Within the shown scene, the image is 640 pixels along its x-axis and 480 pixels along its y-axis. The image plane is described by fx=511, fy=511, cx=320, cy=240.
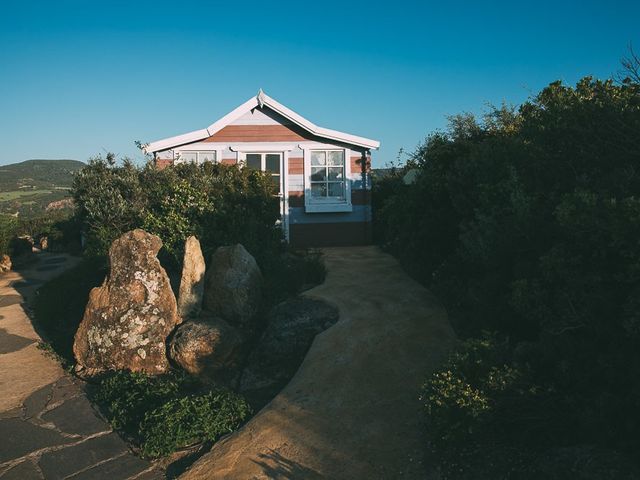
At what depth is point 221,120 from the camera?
15.1 metres

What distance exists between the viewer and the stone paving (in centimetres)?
536

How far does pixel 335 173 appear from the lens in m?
15.8

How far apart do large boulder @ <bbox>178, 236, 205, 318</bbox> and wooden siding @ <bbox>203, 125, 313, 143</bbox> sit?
24.1ft

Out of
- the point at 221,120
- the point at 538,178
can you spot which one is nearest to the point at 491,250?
the point at 538,178

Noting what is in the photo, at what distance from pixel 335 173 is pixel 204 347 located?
9282mm

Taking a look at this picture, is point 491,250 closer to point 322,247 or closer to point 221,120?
point 322,247

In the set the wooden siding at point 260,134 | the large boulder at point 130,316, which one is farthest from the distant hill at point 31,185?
the large boulder at point 130,316

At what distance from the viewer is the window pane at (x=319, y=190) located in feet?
52.1

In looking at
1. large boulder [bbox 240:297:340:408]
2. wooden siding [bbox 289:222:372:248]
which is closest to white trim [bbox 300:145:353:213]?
wooden siding [bbox 289:222:372:248]

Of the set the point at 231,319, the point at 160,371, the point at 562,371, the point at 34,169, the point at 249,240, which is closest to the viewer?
the point at 562,371

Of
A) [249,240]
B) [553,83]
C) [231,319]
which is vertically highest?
[553,83]

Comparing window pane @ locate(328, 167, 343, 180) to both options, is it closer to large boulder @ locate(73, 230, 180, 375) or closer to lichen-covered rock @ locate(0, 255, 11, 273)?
large boulder @ locate(73, 230, 180, 375)

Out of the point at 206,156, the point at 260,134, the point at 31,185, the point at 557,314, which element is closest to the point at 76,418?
the point at 557,314

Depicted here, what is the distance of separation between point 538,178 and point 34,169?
8078 centimetres
